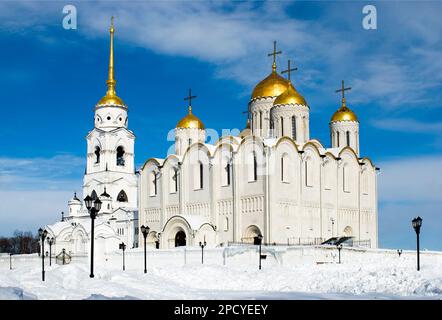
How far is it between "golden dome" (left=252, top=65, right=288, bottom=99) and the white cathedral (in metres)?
0.08

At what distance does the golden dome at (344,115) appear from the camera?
56969mm

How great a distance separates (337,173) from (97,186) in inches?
982

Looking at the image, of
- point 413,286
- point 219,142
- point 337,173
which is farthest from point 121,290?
point 337,173

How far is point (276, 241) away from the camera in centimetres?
4703

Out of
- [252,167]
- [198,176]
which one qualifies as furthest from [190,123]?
[252,167]

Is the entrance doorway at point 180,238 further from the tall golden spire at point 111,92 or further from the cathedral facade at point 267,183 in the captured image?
the tall golden spire at point 111,92

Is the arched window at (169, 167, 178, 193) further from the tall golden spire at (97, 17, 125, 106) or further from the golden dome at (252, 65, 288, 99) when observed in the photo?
the tall golden spire at (97, 17, 125, 106)

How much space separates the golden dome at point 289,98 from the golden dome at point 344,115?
18.1 feet

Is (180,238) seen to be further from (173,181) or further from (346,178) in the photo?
(346,178)

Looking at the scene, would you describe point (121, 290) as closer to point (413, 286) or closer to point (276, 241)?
point (413, 286)

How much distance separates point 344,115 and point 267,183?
1310 centimetres

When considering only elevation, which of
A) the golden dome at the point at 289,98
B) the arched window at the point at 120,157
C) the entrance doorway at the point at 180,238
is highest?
the golden dome at the point at 289,98

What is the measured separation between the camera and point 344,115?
57.0 metres

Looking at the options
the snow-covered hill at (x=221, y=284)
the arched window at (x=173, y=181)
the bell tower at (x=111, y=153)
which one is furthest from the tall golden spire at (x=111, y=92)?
the snow-covered hill at (x=221, y=284)
